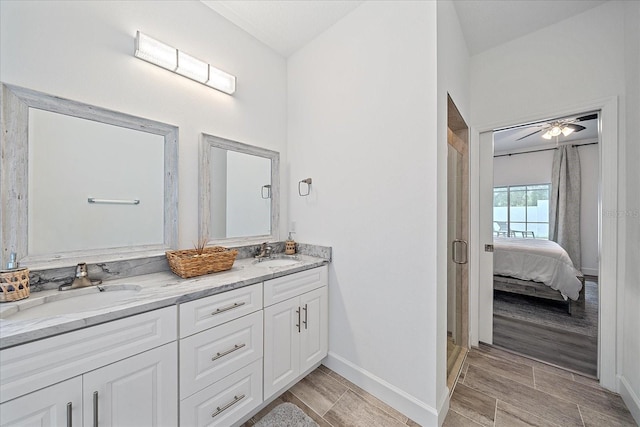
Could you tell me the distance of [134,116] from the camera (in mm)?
1448

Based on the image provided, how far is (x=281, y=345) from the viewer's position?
1557mm

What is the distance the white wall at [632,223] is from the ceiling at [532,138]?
2.62m

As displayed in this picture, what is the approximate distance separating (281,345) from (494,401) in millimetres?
1474

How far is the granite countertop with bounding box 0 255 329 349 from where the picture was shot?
0.79 m

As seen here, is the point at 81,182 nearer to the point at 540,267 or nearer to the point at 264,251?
the point at 264,251

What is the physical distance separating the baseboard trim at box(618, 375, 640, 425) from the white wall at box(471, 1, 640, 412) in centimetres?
3

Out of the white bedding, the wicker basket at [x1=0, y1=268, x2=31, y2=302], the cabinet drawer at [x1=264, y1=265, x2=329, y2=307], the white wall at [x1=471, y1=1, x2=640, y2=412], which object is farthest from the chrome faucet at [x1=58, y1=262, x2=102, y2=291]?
the white bedding

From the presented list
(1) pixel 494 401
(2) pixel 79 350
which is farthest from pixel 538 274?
(2) pixel 79 350

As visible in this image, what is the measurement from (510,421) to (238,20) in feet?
10.9

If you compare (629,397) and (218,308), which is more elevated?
(218,308)

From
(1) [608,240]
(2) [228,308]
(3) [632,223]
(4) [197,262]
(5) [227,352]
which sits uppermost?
(3) [632,223]

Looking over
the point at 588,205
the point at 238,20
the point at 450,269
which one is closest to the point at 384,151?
the point at 450,269

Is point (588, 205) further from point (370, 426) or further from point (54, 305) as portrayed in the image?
point (54, 305)

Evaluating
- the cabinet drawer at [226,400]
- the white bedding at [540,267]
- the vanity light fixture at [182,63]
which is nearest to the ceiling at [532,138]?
the white bedding at [540,267]
